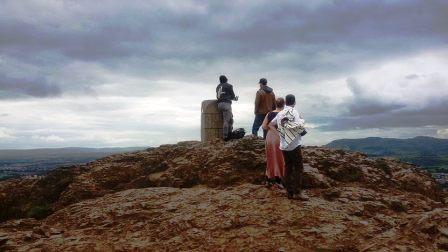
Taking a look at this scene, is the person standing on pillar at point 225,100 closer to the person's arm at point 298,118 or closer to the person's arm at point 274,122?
the person's arm at point 274,122

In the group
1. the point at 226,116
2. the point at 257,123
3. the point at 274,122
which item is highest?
the point at 226,116

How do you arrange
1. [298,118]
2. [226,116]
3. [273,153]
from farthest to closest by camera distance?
1. [226,116]
2. [273,153]
3. [298,118]

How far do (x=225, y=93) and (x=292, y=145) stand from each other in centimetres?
825

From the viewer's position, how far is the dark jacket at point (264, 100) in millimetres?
20031

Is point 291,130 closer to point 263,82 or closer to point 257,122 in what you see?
point 263,82

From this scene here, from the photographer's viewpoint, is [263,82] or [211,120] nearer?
[263,82]

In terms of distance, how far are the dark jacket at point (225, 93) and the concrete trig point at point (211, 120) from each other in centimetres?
77

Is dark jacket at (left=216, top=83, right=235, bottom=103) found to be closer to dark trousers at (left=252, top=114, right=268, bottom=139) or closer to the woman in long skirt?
dark trousers at (left=252, top=114, right=268, bottom=139)

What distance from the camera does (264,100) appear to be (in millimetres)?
20141

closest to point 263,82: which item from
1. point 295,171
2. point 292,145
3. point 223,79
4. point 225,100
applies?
point 223,79

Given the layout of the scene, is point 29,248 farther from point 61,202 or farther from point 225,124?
point 225,124

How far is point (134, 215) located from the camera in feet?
47.1

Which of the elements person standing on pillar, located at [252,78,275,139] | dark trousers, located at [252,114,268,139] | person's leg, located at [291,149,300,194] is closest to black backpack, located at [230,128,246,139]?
dark trousers, located at [252,114,268,139]

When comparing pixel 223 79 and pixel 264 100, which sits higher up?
pixel 223 79
